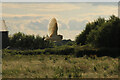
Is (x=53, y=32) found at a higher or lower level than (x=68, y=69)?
higher

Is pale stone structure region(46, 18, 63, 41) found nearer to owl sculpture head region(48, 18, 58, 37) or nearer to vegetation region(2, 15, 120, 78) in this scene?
owl sculpture head region(48, 18, 58, 37)

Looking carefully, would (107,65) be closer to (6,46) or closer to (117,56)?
(117,56)

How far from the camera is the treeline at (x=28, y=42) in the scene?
43.4 m

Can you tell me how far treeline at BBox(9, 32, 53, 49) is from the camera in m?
43.4

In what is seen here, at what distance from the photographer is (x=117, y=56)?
1243cm

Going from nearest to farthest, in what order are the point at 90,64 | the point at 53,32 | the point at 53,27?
1. the point at 90,64
2. the point at 53,32
3. the point at 53,27

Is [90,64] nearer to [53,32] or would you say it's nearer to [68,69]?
[68,69]

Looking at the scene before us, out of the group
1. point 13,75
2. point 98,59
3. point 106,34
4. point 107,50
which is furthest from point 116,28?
point 13,75

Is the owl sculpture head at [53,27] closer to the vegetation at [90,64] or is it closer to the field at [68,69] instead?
the vegetation at [90,64]

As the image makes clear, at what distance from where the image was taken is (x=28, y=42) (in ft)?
145

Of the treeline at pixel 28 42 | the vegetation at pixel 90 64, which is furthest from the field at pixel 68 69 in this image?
the treeline at pixel 28 42

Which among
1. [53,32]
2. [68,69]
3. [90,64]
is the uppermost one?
[53,32]

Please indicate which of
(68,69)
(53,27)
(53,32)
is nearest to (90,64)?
(68,69)

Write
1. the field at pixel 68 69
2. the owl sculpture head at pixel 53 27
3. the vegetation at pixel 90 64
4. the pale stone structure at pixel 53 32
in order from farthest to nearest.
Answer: the owl sculpture head at pixel 53 27
the pale stone structure at pixel 53 32
the field at pixel 68 69
the vegetation at pixel 90 64
